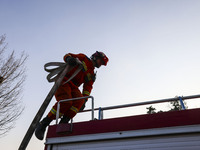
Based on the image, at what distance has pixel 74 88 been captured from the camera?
403cm

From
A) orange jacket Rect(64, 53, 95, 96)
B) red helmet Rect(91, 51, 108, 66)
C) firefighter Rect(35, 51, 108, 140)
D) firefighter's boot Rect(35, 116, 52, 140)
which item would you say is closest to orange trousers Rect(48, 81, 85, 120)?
firefighter Rect(35, 51, 108, 140)

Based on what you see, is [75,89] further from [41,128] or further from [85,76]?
[41,128]

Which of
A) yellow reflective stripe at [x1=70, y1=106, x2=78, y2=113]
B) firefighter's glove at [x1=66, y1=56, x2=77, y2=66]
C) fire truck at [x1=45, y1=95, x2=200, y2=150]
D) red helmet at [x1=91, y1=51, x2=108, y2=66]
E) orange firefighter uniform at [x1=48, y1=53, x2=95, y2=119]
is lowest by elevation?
fire truck at [x1=45, y1=95, x2=200, y2=150]

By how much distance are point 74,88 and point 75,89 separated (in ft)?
0.13

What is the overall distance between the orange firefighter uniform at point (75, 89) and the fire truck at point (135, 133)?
0.62m

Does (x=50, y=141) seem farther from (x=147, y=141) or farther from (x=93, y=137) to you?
(x=147, y=141)

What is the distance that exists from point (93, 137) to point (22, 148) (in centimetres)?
114

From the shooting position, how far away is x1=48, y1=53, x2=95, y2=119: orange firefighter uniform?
3494 millimetres

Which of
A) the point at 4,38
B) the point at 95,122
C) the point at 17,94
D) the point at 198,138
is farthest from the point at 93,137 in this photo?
the point at 4,38

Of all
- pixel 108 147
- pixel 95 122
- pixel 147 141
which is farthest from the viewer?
pixel 95 122

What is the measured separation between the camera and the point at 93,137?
264 cm

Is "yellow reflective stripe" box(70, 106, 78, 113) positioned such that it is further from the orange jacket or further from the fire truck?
the fire truck

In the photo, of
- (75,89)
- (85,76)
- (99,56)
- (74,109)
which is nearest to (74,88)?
(75,89)

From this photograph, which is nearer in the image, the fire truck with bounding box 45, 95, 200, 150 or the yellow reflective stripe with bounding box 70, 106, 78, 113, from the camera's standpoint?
the fire truck with bounding box 45, 95, 200, 150
